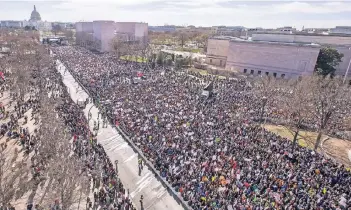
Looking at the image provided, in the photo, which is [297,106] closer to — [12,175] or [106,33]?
[12,175]

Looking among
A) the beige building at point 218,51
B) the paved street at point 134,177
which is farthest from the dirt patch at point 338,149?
the beige building at point 218,51

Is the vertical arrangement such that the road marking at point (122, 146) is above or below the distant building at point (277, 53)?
below

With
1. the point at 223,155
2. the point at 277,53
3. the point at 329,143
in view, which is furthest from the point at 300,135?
the point at 277,53

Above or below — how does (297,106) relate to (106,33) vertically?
below

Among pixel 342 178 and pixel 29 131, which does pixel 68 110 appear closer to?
pixel 29 131

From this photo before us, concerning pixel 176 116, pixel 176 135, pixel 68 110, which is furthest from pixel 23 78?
pixel 176 135

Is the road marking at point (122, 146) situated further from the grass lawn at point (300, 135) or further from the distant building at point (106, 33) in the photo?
the distant building at point (106, 33)
